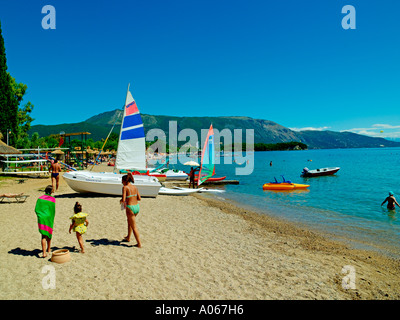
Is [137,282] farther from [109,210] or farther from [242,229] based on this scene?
[109,210]

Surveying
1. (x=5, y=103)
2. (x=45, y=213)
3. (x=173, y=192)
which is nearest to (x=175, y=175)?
(x=173, y=192)

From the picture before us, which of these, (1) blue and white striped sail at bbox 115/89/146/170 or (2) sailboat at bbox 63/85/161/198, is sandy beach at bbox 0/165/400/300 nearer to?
(2) sailboat at bbox 63/85/161/198

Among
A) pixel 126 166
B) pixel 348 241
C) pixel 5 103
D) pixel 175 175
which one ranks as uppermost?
pixel 5 103

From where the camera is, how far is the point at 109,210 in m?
12.5

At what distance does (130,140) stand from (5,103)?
2349cm

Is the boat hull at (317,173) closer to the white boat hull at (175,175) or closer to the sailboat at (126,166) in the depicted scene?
the white boat hull at (175,175)

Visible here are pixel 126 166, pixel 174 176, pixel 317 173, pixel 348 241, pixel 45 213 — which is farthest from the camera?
pixel 317 173

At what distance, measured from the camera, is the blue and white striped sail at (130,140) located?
1568 cm

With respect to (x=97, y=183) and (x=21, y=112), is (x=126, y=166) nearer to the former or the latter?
(x=97, y=183)

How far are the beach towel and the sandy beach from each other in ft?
2.70

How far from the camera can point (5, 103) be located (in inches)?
1165

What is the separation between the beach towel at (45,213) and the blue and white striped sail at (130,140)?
363 inches

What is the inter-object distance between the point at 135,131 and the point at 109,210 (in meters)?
5.54
